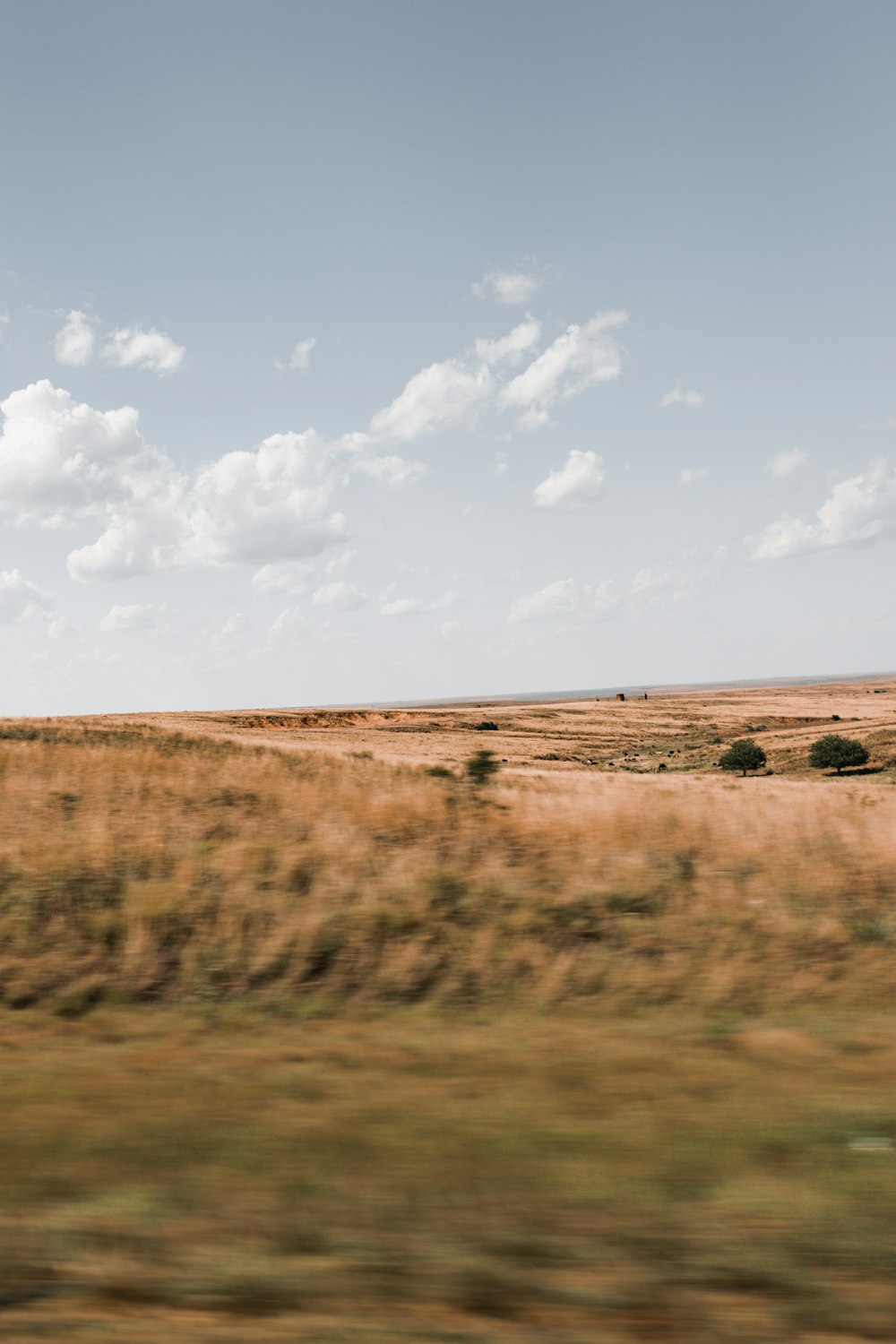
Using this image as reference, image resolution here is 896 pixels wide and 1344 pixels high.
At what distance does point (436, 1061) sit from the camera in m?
6.57

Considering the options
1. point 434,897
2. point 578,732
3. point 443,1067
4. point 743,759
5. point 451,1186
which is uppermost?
point 434,897

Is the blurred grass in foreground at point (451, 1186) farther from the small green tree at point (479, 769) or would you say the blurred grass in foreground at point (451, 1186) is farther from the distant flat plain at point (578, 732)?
the distant flat plain at point (578, 732)

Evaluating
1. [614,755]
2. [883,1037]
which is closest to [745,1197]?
[883,1037]

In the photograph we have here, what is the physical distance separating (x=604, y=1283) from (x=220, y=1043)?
406 centimetres

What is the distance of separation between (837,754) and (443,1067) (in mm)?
54249

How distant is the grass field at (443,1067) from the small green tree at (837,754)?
144ft

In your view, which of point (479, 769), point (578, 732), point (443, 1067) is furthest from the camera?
point (578, 732)

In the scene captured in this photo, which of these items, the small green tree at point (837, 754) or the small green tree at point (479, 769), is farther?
the small green tree at point (837, 754)

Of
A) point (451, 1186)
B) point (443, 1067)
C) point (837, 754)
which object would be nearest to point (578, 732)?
point (837, 754)

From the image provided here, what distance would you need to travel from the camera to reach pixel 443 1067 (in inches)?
254

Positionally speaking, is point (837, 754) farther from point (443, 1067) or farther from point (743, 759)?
point (443, 1067)

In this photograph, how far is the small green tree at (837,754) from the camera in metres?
55.0

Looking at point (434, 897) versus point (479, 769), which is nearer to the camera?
point (434, 897)

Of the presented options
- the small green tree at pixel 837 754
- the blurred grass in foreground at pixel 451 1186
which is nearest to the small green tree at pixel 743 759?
the small green tree at pixel 837 754
